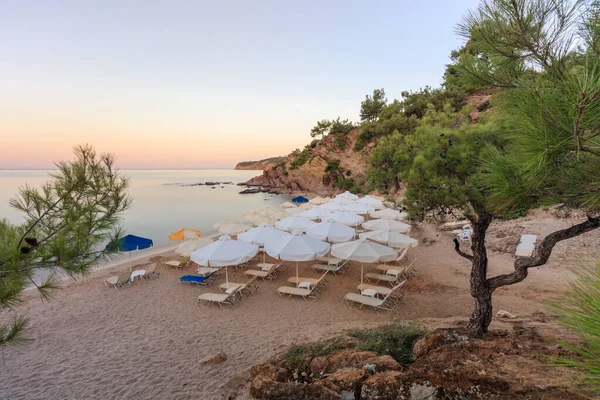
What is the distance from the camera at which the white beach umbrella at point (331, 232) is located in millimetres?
9594

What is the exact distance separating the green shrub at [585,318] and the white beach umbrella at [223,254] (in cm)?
714

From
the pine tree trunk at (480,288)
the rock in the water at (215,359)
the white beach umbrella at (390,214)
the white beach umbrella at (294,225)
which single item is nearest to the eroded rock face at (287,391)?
the rock in the water at (215,359)

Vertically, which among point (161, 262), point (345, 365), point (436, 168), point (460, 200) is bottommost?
point (161, 262)

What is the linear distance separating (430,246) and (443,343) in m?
9.68

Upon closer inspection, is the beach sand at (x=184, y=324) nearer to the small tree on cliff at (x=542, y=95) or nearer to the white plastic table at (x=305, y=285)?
the white plastic table at (x=305, y=285)

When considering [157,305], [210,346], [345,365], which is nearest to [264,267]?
[157,305]

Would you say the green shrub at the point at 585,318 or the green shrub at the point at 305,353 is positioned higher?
the green shrub at the point at 585,318

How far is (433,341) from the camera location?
4.29m

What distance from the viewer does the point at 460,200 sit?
479 centimetres

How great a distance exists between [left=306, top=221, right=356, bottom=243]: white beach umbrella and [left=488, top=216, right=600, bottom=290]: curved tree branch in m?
5.06

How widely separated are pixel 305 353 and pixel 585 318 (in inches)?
174

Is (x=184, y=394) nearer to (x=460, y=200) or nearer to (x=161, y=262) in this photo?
(x=460, y=200)

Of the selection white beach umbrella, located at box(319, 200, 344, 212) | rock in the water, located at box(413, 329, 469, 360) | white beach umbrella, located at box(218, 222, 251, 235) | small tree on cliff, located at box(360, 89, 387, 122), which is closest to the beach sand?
rock in the water, located at box(413, 329, 469, 360)

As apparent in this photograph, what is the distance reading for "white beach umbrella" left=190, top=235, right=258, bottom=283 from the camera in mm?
7602
